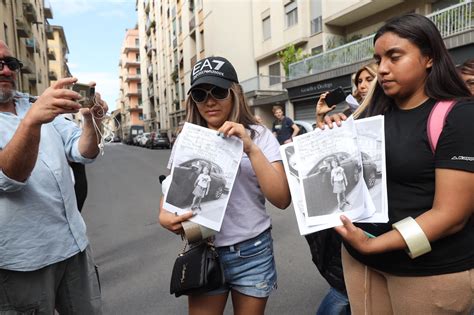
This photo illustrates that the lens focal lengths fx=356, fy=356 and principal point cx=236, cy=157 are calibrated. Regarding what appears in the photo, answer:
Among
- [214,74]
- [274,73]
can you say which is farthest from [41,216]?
[274,73]

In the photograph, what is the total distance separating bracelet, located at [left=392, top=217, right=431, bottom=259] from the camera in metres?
1.27

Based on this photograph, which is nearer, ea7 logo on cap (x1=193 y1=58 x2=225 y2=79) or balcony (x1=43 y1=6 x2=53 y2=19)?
ea7 logo on cap (x1=193 y1=58 x2=225 y2=79)

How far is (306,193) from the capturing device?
4.70 feet

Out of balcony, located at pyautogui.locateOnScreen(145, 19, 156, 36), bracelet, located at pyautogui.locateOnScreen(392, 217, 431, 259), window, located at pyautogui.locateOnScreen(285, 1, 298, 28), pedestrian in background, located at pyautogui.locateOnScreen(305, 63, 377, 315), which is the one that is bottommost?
pedestrian in background, located at pyautogui.locateOnScreen(305, 63, 377, 315)

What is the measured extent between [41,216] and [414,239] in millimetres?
1617

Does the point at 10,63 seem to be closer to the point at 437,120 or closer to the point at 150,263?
the point at 437,120

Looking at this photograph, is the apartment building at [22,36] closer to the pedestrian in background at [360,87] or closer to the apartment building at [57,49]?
the apartment building at [57,49]

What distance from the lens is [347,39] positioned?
1867 centimetres

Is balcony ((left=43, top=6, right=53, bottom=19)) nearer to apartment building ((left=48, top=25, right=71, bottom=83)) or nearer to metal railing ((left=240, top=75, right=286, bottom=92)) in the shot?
apartment building ((left=48, top=25, right=71, bottom=83))

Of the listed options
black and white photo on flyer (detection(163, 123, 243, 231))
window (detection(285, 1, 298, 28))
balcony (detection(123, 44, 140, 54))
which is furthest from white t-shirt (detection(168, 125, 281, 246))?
balcony (detection(123, 44, 140, 54))

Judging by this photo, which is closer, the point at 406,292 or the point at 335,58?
the point at 406,292

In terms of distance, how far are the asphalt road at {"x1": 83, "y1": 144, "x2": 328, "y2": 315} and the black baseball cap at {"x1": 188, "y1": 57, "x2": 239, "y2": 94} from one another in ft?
7.39

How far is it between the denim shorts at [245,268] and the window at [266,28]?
76.1 feet

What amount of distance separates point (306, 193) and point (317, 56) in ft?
58.8
